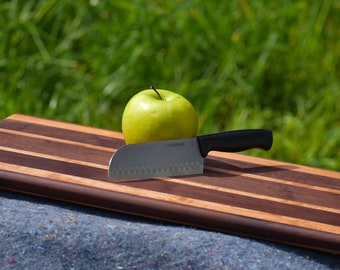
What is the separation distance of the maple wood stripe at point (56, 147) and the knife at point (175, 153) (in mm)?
132

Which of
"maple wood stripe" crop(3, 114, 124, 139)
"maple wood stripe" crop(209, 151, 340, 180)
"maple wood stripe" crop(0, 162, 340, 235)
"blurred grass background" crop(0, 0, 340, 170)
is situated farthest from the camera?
"blurred grass background" crop(0, 0, 340, 170)

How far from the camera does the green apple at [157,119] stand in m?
2.58

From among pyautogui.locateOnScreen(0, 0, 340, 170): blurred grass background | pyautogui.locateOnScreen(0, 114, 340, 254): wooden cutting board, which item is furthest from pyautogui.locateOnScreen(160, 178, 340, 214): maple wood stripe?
pyautogui.locateOnScreen(0, 0, 340, 170): blurred grass background

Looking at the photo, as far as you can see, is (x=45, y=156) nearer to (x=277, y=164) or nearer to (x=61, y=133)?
(x=61, y=133)

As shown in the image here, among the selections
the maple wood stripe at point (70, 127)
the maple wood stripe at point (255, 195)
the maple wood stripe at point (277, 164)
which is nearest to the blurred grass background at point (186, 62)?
the maple wood stripe at point (70, 127)

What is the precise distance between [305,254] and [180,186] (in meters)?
0.37

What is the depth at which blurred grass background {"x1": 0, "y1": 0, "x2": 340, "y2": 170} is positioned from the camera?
4121mm

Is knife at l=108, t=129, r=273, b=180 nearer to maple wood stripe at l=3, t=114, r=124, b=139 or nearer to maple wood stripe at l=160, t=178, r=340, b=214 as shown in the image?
maple wood stripe at l=160, t=178, r=340, b=214

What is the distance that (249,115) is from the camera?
→ 4.12m

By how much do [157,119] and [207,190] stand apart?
0.90 feet

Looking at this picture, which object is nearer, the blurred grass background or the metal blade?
the metal blade

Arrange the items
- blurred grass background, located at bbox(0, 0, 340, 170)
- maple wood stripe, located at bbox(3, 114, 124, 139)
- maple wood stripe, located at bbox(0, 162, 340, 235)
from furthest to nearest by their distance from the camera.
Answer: blurred grass background, located at bbox(0, 0, 340, 170) < maple wood stripe, located at bbox(3, 114, 124, 139) < maple wood stripe, located at bbox(0, 162, 340, 235)

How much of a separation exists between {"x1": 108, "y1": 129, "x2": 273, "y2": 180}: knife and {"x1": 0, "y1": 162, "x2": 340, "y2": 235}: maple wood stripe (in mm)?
71

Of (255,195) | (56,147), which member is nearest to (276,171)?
(255,195)
